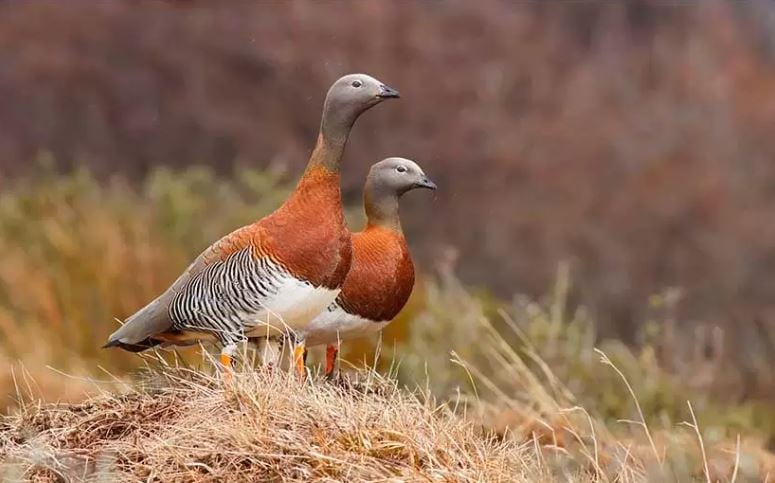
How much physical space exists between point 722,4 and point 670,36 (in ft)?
1.83

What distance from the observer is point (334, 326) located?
5414 millimetres

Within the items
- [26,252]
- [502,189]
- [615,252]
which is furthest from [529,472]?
[502,189]

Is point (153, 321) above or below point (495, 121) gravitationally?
above

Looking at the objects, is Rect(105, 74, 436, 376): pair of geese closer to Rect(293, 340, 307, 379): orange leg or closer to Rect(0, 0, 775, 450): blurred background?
Rect(293, 340, 307, 379): orange leg

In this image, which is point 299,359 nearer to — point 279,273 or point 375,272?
point 279,273

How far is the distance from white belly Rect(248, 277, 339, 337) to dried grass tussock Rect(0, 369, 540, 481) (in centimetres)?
17

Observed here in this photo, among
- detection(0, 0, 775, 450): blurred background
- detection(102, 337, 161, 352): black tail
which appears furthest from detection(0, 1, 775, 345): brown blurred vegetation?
detection(102, 337, 161, 352): black tail

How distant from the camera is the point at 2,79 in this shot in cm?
1556

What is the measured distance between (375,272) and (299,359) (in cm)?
46

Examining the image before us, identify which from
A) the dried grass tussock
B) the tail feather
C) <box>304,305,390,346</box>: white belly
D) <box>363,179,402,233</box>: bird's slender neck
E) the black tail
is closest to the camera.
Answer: the dried grass tussock

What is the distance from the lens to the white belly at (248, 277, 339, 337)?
4988 mm

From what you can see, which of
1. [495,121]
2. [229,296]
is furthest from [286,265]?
[495,121]

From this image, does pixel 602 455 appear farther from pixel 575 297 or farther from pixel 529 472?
pixel 575 297

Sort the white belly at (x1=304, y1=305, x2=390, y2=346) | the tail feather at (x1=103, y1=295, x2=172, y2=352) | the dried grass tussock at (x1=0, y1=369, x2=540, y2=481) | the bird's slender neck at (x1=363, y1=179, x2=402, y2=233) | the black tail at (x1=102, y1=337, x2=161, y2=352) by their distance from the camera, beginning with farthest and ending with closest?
the bird's slender neck at (x1=363, y1=179, x2=402, y2=233) → the white belly at (x1=304, y1=305, x2=390, y2=346) → the black tail at (x1=102, y1=337, x2=161, y2=352) → the tail feather at (x1=103, y1=295, x2=172, y2=352) → the dried grass tussock at (x1=0, y1=369, x2=540, y2=481)
